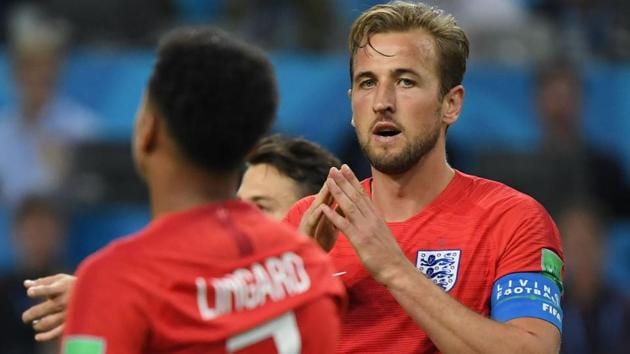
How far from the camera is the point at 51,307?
12.0 feet

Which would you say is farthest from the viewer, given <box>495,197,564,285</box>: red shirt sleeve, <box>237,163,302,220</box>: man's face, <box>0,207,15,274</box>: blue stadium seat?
<box>0,207,15,274</box>: blue stadium seat

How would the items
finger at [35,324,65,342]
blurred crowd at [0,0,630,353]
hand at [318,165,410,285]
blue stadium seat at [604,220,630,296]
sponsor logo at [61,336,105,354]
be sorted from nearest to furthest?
sponsor logo at [61,336,105,354] → finger at [35,324,65,342] → hand at [318,165,410,285] → blurred crowd at [0,0,630,353] → blue stadium seat at [604,220,630,296]

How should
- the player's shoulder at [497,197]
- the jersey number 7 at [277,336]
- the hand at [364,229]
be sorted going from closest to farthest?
the jersey number 7 at [277,336], the hand at [364,229], the player's shoulder at [497,197]

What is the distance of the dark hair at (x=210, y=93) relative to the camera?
2816 millimetres

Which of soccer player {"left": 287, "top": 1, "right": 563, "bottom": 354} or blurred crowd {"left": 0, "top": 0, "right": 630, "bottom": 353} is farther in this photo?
blurred crowd {"left": 0, "top": 0, "right": 630, "bottom": 353}

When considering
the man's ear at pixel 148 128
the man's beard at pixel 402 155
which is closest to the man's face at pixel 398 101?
the man's beard at pixel 402 155

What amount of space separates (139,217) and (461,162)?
2097 mm

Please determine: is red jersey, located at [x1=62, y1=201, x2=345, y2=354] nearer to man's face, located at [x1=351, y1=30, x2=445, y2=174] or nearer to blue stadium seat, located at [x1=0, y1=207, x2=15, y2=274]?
man's face, located at [x1=351, y1=30, x2=445, y2=174]

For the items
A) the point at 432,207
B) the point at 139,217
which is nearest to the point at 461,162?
the point at 139,217

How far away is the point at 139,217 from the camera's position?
855 cm

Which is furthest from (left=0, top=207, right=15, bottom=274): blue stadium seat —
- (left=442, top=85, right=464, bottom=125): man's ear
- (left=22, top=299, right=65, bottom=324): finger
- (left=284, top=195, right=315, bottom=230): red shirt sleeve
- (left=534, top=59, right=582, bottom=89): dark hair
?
(left=22, top=299, right=65, bottom=324): finger

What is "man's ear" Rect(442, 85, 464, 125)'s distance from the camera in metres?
4.23

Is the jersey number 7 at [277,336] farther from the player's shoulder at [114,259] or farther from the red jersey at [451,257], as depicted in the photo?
Result: the red jersey at [451,257]

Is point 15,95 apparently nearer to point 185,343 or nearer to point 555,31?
point 555,31
